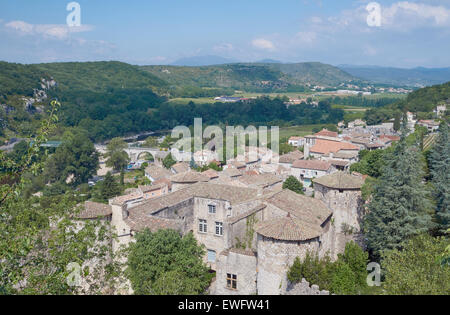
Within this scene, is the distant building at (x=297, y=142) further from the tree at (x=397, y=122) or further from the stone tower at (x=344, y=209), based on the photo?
the stone tower at (x=344, y=209)

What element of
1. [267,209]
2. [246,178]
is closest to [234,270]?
[267,209]

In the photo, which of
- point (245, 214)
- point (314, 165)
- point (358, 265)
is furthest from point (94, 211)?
point (314, 165)

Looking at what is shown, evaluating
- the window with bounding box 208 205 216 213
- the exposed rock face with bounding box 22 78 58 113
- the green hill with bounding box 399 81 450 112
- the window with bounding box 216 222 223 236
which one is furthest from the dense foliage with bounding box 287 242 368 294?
the exposed rock face with bounding box 22 78 58 113

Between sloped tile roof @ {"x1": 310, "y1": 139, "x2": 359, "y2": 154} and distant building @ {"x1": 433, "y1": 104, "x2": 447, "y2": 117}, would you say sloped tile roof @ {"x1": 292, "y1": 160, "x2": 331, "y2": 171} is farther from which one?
distant building @ {"x1": 433, "y1": 104, "x2": 447, "y2": 117}

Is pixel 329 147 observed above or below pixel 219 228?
below

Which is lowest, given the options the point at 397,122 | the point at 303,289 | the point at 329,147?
the point at 329,147

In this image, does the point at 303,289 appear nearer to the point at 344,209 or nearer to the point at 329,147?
the point at 344,209

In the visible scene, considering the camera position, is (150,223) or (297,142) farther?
(297,142)
